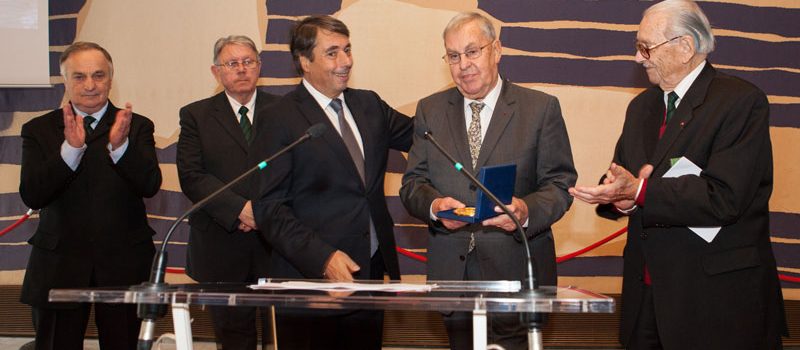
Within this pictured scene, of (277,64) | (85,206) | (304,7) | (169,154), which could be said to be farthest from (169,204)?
(85,206)

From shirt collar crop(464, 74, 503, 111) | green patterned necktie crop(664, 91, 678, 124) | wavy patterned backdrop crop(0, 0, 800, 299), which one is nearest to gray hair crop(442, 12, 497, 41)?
shirt collar crop(464, 74, 503, 111)

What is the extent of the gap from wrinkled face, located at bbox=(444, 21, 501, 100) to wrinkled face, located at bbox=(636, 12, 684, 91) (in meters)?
0.55

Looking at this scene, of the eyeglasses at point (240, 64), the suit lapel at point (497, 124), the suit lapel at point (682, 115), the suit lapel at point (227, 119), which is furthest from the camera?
the eyeglasses at point (240, 64)

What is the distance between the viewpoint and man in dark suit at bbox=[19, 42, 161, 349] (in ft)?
12.1

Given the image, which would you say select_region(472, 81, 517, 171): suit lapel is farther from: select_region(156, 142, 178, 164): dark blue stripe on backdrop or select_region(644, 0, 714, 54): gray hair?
select_region(156, 142, 178, 164): dark blue stripe on backdrop

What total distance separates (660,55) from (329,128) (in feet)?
4.13

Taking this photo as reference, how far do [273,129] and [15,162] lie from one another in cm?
349

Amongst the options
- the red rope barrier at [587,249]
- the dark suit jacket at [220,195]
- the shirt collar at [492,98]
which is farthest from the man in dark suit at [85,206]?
the red rope barrier at [587,249]

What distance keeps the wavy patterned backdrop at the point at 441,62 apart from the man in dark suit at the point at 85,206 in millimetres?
2005

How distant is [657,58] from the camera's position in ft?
10.1

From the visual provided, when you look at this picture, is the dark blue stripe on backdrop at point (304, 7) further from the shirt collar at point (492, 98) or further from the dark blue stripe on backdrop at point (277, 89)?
the shirt collar at point (492, 98)

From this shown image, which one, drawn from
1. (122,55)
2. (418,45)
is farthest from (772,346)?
(122,55)

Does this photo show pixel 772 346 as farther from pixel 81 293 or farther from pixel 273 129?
pixel 81 293

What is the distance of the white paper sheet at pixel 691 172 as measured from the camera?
2.90m
